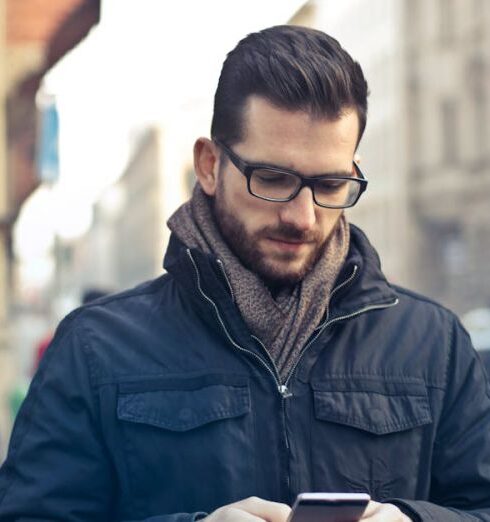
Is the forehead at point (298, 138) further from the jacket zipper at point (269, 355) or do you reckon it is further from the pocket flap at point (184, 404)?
the pocket flap at point (184, 404)

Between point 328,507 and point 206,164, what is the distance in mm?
848

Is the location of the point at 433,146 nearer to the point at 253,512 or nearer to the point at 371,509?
the point at 371,509

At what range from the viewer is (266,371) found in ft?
8.66

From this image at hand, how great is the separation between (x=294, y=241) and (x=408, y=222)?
4714 cm

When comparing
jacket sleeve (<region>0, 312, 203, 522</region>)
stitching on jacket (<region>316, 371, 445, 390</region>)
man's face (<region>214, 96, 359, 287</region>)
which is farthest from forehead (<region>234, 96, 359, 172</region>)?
jacket sleeve (<region>0, 312, 203, 522</region>)

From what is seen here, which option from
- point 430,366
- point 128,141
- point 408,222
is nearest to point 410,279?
point 408,222

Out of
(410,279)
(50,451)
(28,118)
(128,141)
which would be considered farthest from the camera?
(128,141)

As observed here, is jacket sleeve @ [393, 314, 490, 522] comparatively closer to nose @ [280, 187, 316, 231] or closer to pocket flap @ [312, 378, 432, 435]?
pocket flap @ [312, 378, 432, 435]

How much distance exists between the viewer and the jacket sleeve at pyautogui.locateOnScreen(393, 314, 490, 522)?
266 centimetres

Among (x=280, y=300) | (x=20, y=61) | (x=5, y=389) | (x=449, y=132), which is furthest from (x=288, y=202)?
(x=449, y=132)

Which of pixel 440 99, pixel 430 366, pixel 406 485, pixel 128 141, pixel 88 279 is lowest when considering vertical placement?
pixel 88 279

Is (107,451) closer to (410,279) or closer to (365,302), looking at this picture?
(365,302)

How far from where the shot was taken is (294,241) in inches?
103

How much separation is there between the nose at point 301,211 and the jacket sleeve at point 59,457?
0.46 metres
